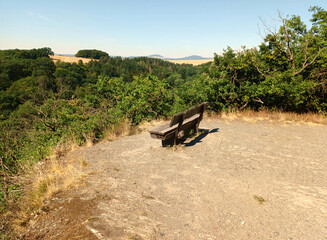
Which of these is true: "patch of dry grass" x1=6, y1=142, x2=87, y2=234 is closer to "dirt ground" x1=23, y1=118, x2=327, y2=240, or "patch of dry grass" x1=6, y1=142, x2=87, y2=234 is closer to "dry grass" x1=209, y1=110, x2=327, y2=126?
"dirt ground" x1=23, y1=118, x2=327, y2=240

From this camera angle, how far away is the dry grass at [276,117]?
312 inches

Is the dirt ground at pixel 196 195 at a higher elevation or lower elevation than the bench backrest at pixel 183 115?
lower

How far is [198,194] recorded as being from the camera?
3398 mm

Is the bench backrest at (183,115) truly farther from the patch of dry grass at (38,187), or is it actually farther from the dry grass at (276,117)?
Answer: the dry grass at (276,117)

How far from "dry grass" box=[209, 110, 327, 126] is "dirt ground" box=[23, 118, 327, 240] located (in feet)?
8.34

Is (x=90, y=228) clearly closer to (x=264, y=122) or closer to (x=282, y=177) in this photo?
(x=282, y=177)

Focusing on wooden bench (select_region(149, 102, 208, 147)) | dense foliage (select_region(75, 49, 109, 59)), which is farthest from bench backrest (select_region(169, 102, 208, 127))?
dense foliage (select_region(75, 49, 109, 59))

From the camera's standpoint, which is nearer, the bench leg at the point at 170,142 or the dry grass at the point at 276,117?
the bench leg at the point at 170,142

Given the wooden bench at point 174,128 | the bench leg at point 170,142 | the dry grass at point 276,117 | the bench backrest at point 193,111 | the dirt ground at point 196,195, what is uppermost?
the bench backrest at point 193,111

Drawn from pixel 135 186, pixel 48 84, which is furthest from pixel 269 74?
pixel 48 84

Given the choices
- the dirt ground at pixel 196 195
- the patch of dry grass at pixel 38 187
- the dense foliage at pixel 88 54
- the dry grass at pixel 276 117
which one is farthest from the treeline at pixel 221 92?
the dense foliage at pixel 88 54

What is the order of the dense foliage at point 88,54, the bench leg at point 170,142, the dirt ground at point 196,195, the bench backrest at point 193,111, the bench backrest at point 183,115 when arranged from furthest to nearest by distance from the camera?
the dense foliage at point 88,54 → the bench leg at point 170,142 → the bench backrest at point 193,111 → the bench backrest at point 183,115 → the dirt ground at point 196,195

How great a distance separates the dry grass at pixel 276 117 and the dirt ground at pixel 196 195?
254 cm

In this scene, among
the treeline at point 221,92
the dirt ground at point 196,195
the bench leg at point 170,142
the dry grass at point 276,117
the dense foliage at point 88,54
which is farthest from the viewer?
the dense foliage at point 88,54
